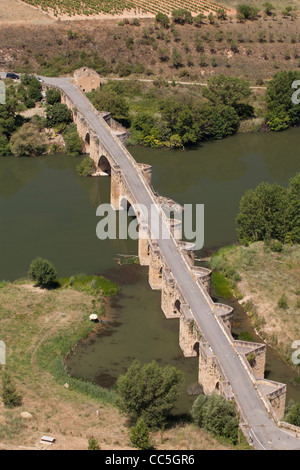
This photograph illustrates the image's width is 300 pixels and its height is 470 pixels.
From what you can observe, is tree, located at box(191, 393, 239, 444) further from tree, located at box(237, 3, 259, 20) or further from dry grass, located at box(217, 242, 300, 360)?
tree, located at box(237, 3, 259, 20)

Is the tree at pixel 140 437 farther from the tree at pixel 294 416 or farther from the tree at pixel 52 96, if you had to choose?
the tree at pixel 52 96

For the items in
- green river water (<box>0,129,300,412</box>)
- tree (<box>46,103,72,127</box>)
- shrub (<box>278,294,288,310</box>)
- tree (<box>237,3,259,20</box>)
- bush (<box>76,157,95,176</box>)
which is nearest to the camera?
green river water (<box>0,129,300,412</box>)

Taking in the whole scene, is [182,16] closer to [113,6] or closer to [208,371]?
[113,6]

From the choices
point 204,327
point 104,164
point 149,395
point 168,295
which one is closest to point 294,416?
point 149,395

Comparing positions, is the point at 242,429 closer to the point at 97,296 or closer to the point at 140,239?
the point at 97,296

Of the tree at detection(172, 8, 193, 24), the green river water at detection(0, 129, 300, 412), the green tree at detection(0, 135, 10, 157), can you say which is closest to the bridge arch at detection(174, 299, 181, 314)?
the green river water at detection(0, 129, 300, 412)

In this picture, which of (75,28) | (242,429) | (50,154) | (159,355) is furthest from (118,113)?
(242,429)
